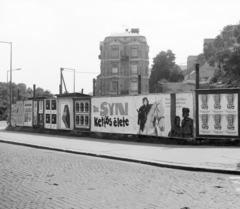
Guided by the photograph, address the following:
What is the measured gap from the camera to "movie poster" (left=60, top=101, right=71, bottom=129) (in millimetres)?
21656

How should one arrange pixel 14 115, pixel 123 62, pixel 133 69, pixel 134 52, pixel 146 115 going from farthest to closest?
pixel 133 69, pixel 123 62, pixel 134 52, pixel 14 115, pixel 146 115

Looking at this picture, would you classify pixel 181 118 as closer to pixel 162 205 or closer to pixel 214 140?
pixel 214 140

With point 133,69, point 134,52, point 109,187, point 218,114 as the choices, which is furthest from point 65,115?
point 133,69

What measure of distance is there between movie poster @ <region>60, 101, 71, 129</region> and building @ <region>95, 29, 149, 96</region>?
5383 centimetres

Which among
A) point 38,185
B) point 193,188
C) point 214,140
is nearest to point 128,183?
point 193,188

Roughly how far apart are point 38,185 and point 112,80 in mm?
70209

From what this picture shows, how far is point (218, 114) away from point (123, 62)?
63729 mm

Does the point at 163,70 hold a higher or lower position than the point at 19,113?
higher

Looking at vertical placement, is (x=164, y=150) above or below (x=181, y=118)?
below

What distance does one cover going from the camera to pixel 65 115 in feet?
71.8

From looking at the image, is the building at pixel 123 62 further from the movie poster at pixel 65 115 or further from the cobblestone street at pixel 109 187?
the cobblestone street at pixel 109 187

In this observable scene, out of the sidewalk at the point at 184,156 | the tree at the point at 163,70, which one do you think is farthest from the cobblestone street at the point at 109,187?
the tree at the point at 163,70

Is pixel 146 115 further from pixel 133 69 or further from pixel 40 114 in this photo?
pixel 133 69

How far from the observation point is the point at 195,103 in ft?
48.5
